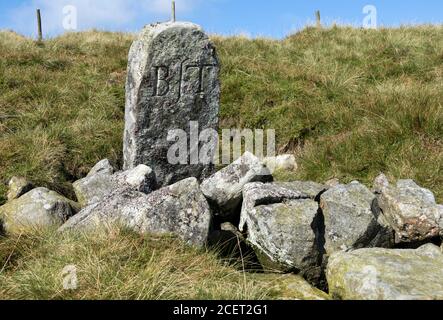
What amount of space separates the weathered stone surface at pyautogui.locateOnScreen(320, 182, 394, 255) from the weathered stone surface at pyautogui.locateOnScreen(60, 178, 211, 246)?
134cm

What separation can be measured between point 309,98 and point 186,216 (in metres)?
6.20

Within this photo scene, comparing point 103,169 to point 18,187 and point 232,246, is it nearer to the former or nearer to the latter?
point 18,187

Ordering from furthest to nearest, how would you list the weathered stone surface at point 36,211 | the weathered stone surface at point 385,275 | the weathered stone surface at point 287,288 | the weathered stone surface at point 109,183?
the weathered stone surface at point 109,183, the weathered stone surface at point 36,211, the weathered stone surface at point 287,288, the weathered stone surface at point 385,275

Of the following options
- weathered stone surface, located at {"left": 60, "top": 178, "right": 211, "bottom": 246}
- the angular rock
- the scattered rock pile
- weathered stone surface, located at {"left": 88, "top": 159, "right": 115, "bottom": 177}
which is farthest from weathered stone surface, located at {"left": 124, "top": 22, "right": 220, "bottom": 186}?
the angular rock

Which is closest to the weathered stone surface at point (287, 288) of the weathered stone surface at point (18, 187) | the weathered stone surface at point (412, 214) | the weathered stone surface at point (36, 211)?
the weathered stone surface at point (412, 214)

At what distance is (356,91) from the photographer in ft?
34.8

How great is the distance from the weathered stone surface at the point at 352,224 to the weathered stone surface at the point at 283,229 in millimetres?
199

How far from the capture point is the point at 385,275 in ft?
12.3

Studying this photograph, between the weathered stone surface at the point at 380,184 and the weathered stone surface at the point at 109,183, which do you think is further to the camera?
the weathered stone surface at the point at 109,183

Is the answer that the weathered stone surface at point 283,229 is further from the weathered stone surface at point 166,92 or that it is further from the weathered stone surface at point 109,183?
the weathered stone surface at point 166,92

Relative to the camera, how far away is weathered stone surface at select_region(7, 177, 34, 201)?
642cm

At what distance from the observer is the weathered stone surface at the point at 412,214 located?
208 inches

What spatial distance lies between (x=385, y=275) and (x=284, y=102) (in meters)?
6.68

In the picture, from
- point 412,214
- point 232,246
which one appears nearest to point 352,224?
point 412,214
